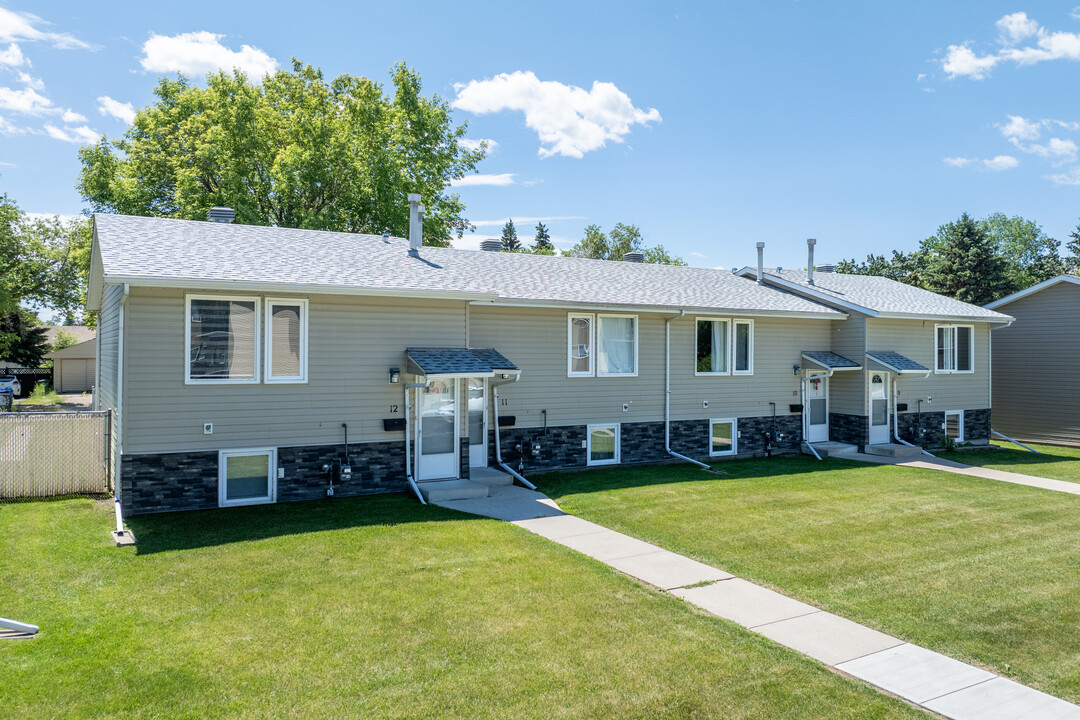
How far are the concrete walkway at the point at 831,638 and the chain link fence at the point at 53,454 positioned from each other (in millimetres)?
7523

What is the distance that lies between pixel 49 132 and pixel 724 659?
30.7 meters

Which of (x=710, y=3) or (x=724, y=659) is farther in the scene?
(x=710, y=3)

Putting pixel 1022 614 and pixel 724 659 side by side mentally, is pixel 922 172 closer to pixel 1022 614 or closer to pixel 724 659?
pixel 1022 614

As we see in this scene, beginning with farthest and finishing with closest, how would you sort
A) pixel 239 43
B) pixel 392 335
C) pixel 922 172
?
pixel 922 172 → pixel 239 43 → pixel 392 335

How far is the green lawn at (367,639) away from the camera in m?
4.43

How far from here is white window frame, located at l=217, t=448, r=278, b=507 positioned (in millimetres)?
10070

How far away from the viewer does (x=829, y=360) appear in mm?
16094

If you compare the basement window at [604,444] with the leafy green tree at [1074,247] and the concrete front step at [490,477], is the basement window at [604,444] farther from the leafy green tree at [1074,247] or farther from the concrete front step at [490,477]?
the leafy green tree at [1074,247]

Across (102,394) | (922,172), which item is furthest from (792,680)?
(922,172)

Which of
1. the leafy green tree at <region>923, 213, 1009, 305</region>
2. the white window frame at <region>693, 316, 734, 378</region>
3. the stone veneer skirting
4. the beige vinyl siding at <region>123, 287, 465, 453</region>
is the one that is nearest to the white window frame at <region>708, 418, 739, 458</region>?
the stone veneer skirting

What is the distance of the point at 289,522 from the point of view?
30.2ft

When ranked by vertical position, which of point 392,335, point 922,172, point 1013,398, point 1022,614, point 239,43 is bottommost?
point 1022,614

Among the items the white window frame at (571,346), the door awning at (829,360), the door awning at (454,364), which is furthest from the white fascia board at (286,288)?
the door awning at (829,360)

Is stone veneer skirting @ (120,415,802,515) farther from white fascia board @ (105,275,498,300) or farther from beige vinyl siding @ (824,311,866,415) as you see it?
beige vinyl siding @ (824,311,866,415)
